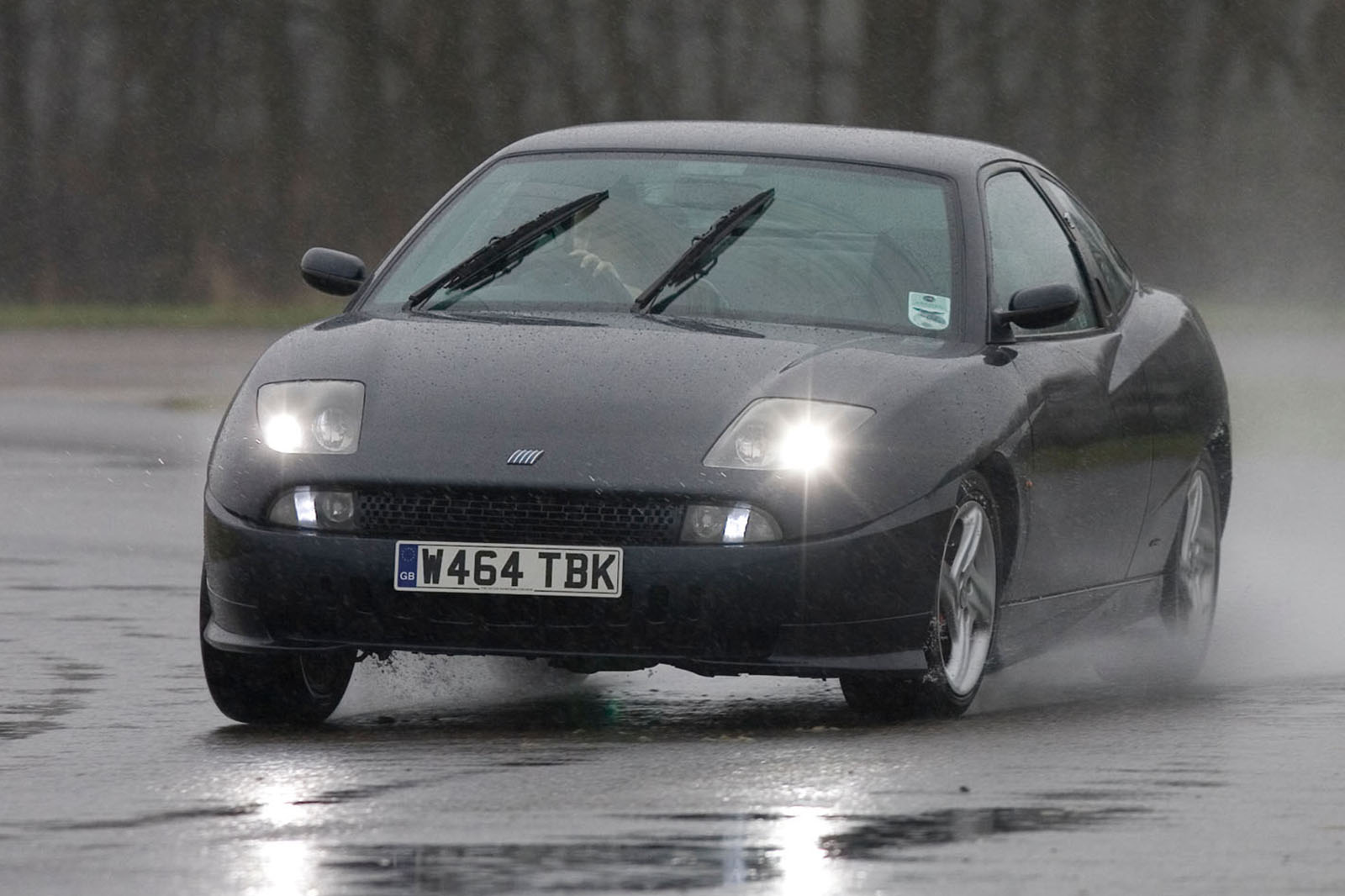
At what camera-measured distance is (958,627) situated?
8.15m

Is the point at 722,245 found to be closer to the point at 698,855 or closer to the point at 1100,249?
the point at 1100,249

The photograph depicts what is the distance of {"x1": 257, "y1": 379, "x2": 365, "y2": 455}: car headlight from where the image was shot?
25.7ft

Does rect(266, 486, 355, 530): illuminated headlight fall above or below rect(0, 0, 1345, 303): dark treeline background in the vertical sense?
above

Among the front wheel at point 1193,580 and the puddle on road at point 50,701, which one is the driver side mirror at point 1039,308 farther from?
the puddle on road at point 50,701

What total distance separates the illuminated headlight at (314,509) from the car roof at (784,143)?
170cm

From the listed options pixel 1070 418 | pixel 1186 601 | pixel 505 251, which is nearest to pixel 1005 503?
pixel 1070 418

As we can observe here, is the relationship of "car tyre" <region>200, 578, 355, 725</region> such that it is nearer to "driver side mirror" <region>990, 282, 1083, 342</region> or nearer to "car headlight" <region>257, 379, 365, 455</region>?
"car headlight" <region>257, 379, 365, 455</region>

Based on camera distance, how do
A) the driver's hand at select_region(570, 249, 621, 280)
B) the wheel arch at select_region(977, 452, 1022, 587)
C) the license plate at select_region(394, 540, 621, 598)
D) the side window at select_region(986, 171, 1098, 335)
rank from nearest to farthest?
the license plate at select_region(394, 540, 621, 598) → the wheel arch at select_region(977, 452, 1022, 587) → the driver's hand at select_region(570, 249, 621, 280) → the side window at select_region(986, 171, 1098, 335)

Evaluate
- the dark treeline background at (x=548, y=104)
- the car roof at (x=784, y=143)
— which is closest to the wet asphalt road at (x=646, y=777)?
the car roof at (x=784, y=143)

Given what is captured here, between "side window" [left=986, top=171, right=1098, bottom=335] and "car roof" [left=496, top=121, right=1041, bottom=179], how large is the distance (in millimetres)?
131

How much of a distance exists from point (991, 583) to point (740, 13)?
20.4 m

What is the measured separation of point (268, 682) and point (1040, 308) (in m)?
2.26

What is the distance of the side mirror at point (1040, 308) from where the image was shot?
28.6 ft

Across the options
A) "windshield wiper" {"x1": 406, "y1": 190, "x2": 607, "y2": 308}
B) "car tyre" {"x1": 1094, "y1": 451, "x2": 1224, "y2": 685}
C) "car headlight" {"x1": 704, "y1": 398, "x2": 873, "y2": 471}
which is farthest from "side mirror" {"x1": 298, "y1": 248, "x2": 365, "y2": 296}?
"car tyre" {"x1": 1094, "y1": 451, "x2": 1224, "y2": 685}
